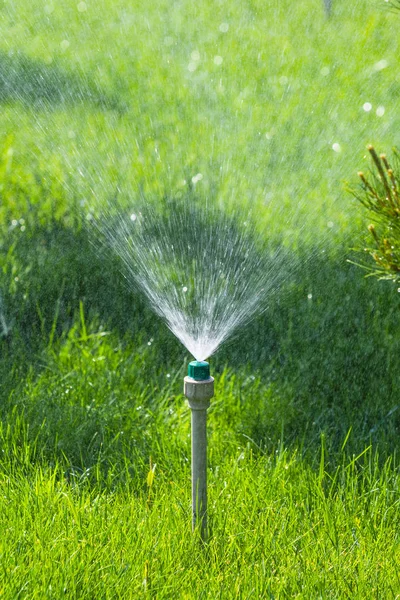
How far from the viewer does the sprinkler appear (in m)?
2.33

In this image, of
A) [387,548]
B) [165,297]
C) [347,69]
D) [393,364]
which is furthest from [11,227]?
[347,69]

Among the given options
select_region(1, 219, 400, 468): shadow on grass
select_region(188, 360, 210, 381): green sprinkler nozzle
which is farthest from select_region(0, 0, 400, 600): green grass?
select_region(188, 360, 210, 381): green sprinkler nozzle

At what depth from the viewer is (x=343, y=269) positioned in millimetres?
4387

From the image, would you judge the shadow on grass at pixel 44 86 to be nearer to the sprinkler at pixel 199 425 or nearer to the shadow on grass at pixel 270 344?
the shadow on grass at pixel 270 344

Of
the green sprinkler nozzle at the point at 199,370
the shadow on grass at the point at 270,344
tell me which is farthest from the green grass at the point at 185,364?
the green sprinkler nozzle at the point at 199,370

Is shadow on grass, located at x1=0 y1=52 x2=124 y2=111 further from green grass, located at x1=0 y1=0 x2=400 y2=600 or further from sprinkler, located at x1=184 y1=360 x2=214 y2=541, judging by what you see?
sprinkler, located at x1=184 y1=360 x2=214 y2=541

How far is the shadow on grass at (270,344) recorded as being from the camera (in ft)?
Answer: 11.1

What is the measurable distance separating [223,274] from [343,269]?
0.60 meters

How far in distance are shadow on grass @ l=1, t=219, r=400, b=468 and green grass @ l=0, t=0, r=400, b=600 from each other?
0.01 meters

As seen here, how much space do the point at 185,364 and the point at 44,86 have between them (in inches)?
177

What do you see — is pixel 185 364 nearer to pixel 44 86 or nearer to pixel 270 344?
pixel 270 344

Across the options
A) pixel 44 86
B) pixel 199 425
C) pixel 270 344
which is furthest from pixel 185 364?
pixel 44 86

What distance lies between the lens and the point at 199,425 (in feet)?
7.86

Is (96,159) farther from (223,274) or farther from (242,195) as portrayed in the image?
(223,274)
